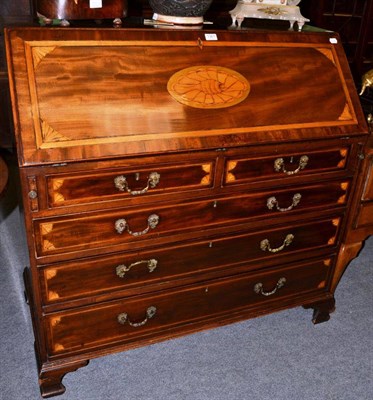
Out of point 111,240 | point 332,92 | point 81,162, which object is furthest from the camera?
point 332,92

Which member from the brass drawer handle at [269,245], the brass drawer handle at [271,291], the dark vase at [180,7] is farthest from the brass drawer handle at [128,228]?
the dark vase at [180,7]

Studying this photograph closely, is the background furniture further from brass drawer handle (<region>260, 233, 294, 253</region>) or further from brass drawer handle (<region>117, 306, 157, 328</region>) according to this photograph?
brass drawer handle (<region>260, 233, 294, 253</region>)

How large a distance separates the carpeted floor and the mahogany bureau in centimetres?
Answer: 16

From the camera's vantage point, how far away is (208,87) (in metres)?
1.75

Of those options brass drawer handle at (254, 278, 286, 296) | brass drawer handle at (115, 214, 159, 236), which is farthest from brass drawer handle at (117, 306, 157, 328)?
brass drawer handle at (254, 278, 286, 296)

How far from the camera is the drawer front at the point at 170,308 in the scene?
1.83 m

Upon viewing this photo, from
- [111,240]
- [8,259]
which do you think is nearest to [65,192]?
[111,240]

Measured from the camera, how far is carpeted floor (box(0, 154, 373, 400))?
1.97 meters

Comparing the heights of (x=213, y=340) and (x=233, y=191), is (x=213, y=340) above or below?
below

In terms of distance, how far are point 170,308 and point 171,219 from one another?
17.4 inches

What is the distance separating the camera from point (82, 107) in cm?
156

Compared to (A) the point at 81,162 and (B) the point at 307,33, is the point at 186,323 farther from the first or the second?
(B) the point at 307,33

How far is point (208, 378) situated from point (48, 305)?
0.78 m

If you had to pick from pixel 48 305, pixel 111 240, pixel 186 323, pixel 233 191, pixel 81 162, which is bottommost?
pixel 186 323
